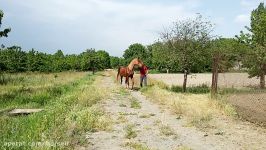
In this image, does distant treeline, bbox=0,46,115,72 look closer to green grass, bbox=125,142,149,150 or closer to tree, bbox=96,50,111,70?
tree, bbox=96,50,111,70

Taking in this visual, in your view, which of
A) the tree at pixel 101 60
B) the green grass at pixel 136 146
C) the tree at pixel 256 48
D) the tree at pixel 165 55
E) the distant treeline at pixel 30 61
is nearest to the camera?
the green grass at pixel 136 146

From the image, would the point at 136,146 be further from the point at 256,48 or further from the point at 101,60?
the point at 101,60

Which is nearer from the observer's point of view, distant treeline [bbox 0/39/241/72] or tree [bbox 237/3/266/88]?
tree [bbox 237/3/266/88]

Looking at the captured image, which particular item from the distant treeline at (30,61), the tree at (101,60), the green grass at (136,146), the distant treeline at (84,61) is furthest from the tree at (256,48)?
the tree at (101,60)

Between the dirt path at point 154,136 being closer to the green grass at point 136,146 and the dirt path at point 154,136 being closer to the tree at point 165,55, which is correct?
the green grass at point 136,146

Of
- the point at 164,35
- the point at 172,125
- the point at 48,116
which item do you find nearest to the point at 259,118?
the point at 172,125

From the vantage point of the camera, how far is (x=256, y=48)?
28812 millimetres

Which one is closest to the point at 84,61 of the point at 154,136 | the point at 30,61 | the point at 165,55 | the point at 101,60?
the point at 30,61

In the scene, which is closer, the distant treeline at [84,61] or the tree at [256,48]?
the tree at [256,48]

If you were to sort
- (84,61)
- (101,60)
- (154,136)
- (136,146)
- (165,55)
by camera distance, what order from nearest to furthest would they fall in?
(136,146) < (154,136) < (165,55) < (84,61) < (101,60)

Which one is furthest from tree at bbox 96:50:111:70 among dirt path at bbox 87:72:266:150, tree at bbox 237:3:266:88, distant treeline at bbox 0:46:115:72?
dirt path at bbox 87:72:266:150

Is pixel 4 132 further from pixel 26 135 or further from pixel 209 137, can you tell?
pixel 209 137

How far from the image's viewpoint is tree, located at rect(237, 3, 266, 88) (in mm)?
24714

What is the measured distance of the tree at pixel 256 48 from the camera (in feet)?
81.1
